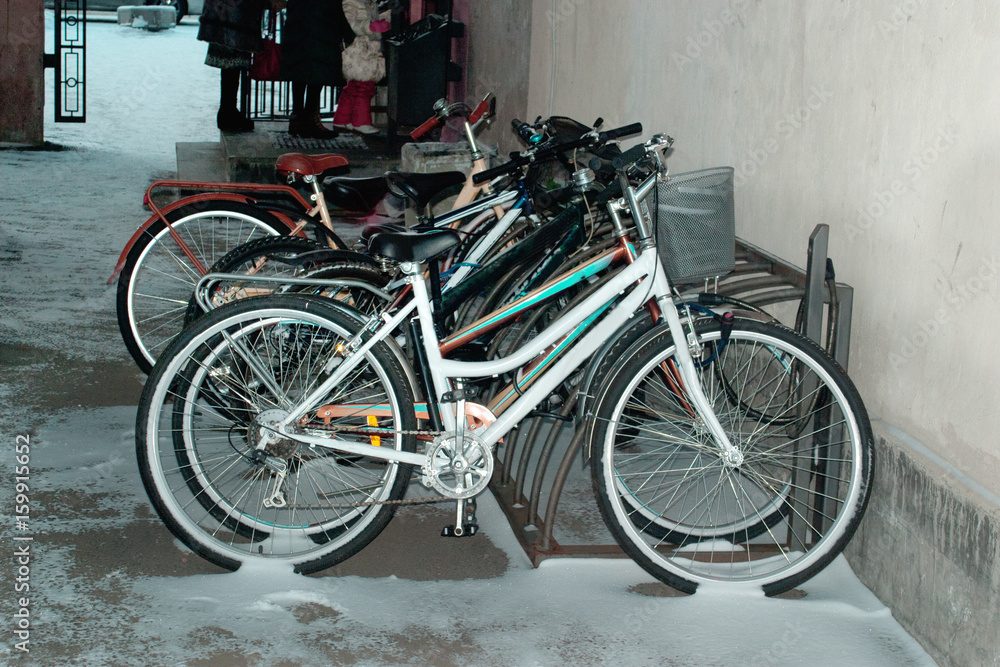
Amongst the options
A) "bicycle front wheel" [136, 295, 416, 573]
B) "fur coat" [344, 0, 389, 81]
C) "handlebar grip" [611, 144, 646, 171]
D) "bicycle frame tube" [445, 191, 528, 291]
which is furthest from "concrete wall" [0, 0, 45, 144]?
"handlebar grip" [611, 144, 646, 171]

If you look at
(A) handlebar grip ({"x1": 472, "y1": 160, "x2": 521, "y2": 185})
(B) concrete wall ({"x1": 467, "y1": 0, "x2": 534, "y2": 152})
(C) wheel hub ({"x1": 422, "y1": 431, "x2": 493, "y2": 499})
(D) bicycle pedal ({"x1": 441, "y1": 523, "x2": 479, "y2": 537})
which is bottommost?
(D) bicycle pedal ({"x1": 441, "y1": 523, "x2": 479, "y2": 537})

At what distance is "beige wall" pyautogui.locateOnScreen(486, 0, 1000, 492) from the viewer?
294 centimetres

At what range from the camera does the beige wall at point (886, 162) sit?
9.65 feet

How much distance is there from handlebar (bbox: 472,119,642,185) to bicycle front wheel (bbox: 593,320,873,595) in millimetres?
1010

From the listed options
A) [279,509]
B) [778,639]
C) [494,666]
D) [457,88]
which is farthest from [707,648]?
[457,88]

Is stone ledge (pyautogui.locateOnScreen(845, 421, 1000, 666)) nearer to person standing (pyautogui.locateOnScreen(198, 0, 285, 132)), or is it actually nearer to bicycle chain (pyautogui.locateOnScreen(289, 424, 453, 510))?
bicycle chain (pyautogui.locateOnScreen(289, 424, 453, 510))

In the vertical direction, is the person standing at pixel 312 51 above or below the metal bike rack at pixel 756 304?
above

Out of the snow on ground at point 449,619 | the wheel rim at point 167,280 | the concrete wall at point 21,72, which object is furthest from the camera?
the concrete wall at point 21,72

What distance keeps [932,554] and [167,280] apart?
5206mm

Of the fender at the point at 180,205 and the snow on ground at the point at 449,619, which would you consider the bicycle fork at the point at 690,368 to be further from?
the fender at the point at 180,205

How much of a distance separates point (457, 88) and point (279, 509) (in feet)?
25.1

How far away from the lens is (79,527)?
376 centimetres

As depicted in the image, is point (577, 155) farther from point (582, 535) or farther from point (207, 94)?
point (207, 94)

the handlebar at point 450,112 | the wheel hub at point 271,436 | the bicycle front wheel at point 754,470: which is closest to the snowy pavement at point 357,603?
the bicycle front wheel at point 754,470
